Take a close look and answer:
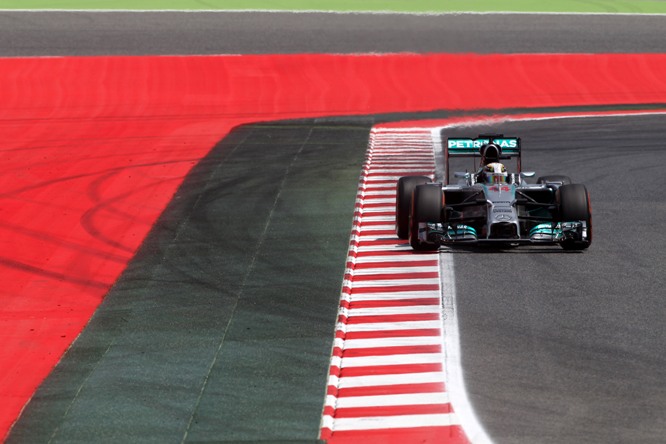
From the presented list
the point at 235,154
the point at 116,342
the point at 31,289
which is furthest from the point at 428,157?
the point at 116,342

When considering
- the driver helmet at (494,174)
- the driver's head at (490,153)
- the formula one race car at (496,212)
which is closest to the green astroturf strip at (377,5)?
the driver's head at (490,153)

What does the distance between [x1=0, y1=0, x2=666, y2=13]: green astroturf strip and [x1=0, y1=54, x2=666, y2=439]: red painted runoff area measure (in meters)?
11.5

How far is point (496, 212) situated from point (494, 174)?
1395mm

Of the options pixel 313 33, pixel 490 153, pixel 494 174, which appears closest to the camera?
pixel 494 174

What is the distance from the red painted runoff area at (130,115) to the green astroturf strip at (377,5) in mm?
11539

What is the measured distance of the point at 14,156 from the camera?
117 ft

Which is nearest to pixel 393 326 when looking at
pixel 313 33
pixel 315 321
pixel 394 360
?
pixel 315 321

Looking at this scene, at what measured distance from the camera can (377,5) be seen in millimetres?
61781

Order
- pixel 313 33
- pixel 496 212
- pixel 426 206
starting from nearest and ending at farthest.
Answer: pixel 496 212
pixel 426 206
pixel 313 33

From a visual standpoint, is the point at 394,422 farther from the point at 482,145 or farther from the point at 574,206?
the point at 482,145

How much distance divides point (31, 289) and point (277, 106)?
2184cm

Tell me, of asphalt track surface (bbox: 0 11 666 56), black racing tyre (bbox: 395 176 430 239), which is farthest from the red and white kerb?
asphalt track surface (bbox: 0 11 666 56)

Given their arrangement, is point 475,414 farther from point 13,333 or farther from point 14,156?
point 14,156

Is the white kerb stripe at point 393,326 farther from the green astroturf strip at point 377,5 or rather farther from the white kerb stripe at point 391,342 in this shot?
the green astroturf strip at point 377,5
